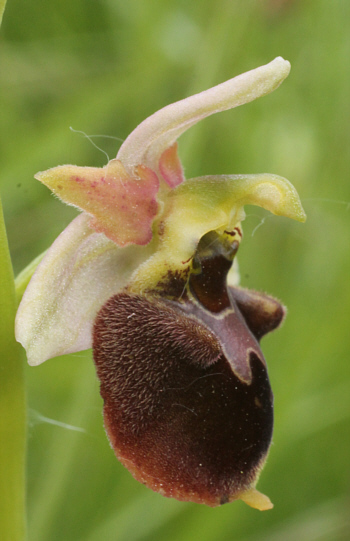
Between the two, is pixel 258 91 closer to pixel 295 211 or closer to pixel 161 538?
pixel 295 211

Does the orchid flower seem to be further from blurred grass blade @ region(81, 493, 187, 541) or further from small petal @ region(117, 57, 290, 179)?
blurred grass blade @ region(81, 493, 187, 541)

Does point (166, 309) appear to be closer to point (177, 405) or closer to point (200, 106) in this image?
point (177, 405)

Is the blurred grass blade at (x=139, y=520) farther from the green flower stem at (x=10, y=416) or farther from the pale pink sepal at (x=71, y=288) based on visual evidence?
the pale pink sepal at (x=71, y=288)

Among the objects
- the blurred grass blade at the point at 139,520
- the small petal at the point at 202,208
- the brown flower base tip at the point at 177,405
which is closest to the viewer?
the brown flower base tip at the point at 177,405

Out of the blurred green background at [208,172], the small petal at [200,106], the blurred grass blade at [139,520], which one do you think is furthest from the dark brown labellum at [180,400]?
the blurred grass blade at [139,520]

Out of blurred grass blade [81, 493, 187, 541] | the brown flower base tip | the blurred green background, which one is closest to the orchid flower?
the brown flower base tip

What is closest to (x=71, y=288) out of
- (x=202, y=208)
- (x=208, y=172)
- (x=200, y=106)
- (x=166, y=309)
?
(x=166, y=309)
